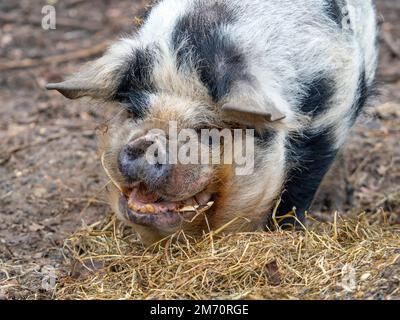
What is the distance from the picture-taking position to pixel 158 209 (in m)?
4.60

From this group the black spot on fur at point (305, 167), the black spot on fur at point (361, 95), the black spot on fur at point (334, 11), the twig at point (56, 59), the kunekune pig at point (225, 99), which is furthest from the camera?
the twig at point (56, 59)

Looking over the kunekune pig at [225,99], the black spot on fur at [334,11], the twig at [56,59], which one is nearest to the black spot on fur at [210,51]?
the kunekune pig at [225,99]

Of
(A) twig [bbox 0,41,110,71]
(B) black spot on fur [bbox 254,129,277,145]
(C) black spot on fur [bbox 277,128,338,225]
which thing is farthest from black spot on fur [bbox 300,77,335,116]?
(A) twig [bbox 0,41,110,71]

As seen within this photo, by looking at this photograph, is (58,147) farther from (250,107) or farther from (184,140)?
(250,107)

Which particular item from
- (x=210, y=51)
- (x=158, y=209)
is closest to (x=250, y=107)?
(x=210, y=51)

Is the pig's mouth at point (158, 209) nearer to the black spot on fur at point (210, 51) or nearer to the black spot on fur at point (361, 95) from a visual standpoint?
the black spot on fur at point (210, 51)

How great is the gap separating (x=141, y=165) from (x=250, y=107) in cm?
69

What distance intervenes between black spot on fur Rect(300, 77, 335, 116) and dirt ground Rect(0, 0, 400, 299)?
141 cm

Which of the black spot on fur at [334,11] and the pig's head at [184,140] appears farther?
the black spot on fur at [334,11]

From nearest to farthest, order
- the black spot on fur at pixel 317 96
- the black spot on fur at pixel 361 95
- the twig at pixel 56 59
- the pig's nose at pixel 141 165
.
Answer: the pig's nose at pixel 141 165 → the black spot on fur at pixel 317 96 → the black spot on fur at pixel 361 95 → the twig at pixel 56 59

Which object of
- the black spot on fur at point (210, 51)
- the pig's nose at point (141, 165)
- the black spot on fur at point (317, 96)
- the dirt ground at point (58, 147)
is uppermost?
the black spot on fur at point (210, 51)

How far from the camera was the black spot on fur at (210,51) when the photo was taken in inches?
182

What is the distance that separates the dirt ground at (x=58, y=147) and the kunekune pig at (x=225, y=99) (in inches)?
36.2
